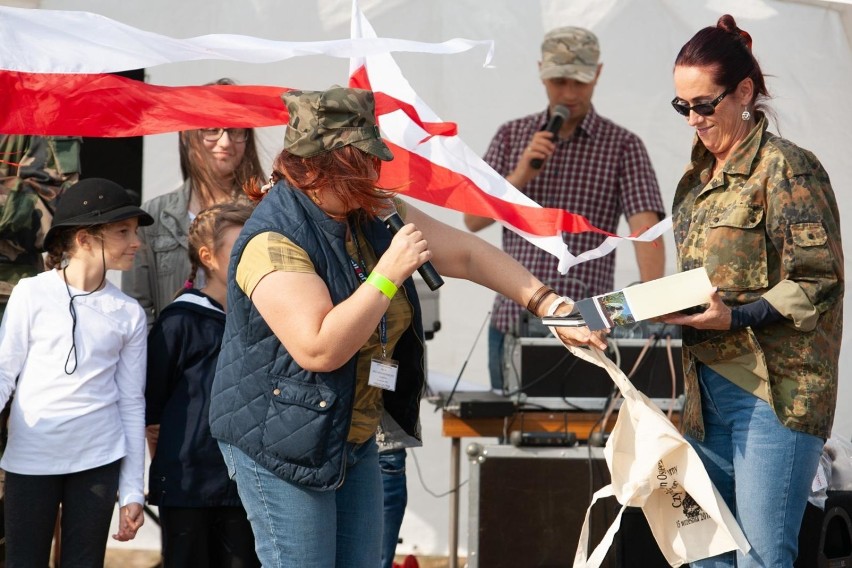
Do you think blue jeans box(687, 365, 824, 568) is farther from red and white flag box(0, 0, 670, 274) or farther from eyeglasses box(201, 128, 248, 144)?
eyeglasses box(201, 128, 248, 144)

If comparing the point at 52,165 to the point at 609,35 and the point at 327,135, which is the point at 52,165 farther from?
the point at 609,35

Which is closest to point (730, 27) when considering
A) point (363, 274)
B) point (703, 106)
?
point (703, 106)

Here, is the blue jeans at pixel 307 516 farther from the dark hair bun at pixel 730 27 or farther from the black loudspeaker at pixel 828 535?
the black loudspeaker at pixel 828 535

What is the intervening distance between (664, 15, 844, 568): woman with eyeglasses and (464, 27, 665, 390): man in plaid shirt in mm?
1839

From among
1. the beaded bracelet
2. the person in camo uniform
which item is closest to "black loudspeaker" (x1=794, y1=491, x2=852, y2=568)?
the beaded bracelet

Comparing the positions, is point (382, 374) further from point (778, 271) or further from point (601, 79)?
point (601, 79)

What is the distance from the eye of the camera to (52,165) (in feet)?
14.0

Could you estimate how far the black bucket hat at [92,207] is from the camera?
131 inches

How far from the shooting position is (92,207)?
3.35 meters

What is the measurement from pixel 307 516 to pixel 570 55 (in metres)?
2.85

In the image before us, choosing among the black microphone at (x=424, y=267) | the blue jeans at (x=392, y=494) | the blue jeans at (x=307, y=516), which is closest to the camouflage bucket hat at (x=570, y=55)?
the blue jeans at (x=392, y=494)

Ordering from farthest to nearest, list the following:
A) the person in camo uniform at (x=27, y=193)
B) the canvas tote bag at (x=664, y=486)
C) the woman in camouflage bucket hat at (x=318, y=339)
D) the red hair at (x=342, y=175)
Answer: the person in camo uniform at (x=27, y=193)
the canvas tote bag at (x=664, y=486)
the red hair at (x=342, y=175)
the woman in camouflage bucket hat at (x=318, y=339)

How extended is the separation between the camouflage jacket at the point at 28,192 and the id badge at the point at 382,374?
2095mm

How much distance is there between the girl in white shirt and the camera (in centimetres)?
314
